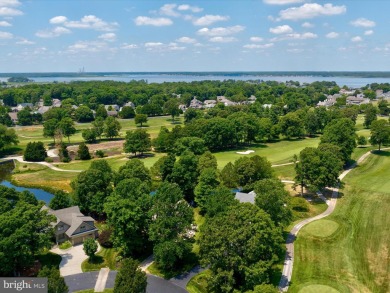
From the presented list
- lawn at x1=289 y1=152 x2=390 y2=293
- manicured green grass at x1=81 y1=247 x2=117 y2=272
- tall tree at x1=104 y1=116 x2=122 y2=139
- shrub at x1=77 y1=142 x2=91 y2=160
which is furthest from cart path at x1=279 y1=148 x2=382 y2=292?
tall tree at x1=104 y1=116 x2=122 y2=139

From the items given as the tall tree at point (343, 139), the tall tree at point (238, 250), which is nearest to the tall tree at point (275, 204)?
the tall tree at point (238, 250)

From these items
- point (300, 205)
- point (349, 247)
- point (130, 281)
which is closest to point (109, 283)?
point (130, 281)

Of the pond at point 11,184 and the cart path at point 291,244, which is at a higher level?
the cart path at point 291,244

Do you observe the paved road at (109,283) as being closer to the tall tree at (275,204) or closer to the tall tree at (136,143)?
the tall tree at (275,204)

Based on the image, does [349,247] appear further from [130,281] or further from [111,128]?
[111,128]

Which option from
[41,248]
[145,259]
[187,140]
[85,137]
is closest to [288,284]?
[145,259]

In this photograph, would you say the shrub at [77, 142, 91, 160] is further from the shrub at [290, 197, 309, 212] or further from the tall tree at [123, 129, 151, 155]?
the shrub at [290, 197, 309, 212]
